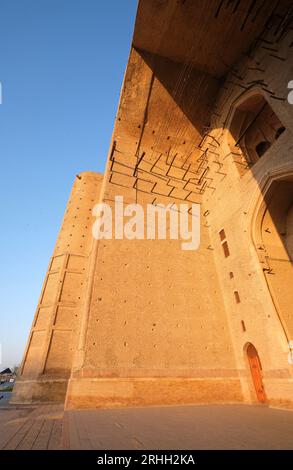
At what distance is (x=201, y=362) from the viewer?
1027 cm

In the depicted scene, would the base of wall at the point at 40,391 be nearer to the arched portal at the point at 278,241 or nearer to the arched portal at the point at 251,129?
the arched portal at the point at 278,241

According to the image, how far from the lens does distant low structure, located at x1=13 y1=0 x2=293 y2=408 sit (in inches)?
368

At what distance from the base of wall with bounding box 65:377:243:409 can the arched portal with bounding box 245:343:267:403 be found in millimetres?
723

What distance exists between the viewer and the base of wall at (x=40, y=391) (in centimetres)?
1184

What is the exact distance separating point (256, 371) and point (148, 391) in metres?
4.59

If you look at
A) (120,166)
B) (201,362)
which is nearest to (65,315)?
(201,362)

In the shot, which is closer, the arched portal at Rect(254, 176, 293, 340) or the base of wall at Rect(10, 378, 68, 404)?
the arched portal at Rect(254, 176, 293, 340)

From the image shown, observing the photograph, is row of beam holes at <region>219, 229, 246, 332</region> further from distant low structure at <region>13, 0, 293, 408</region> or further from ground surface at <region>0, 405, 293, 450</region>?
ground surface at <region>0, 405, 293, 450</region>

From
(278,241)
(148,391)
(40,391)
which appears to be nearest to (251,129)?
(278,241)

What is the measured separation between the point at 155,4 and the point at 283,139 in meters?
11.2

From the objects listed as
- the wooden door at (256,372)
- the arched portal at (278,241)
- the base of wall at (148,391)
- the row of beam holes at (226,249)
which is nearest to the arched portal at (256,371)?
the wooden door at (256,372)

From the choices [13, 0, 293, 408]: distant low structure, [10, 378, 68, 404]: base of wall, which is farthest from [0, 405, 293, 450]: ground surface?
[10, 378, 68, 404]: base of wall

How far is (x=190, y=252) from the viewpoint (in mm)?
13867
